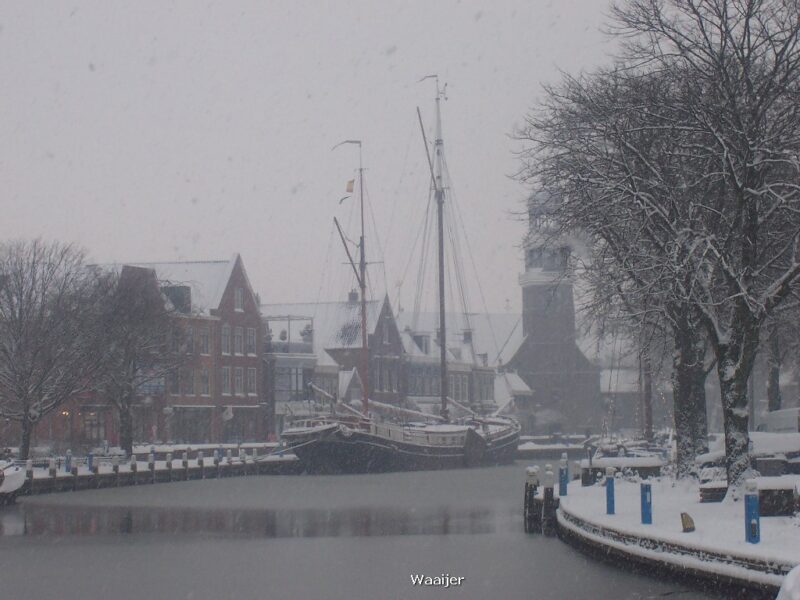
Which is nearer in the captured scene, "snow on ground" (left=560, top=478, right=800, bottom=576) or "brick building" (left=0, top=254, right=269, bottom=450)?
"snow on ground" (left=560, top=478, right=800, bottom=576)

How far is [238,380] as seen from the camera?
7875cm

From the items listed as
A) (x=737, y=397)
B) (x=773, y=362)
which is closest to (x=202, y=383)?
(x=773, y=362)

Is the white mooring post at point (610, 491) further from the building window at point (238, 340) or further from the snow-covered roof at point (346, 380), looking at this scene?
the snow-covered roof at point (346, 380)

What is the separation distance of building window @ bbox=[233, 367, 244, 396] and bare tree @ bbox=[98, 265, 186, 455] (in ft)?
55.2

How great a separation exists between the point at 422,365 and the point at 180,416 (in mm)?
36634

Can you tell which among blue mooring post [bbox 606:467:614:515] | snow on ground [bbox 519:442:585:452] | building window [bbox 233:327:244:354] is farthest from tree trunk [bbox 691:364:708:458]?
snow on ground [bbox 519:442:585:452]

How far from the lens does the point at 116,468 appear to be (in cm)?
4900

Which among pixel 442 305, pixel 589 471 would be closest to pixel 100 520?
pixel 589 471

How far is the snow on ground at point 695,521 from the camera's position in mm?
17578

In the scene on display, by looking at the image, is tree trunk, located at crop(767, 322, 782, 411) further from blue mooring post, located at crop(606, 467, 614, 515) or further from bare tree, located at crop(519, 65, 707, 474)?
blue mooring post, located at crop(606, 467, 614, 515)

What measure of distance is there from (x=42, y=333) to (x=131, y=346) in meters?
7.45

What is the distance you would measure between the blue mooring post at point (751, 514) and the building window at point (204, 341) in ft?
197

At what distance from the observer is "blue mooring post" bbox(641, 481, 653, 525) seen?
21516mm

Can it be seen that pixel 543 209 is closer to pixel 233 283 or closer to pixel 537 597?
pixel 537 597
